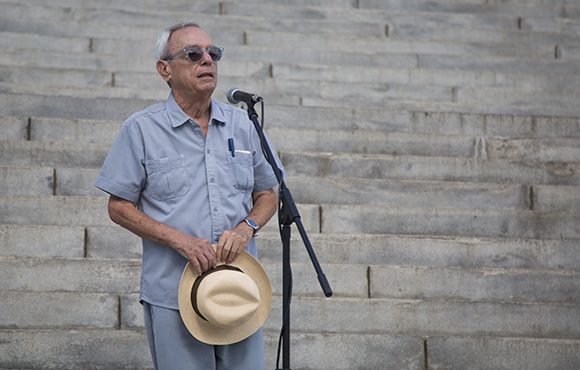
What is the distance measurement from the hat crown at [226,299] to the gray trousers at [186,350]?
0.49 feet

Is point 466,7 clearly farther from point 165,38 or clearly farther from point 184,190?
point 184,190

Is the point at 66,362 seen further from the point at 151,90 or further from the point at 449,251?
the point at 151,90

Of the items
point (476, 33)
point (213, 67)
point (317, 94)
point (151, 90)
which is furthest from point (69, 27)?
point (213, 67)

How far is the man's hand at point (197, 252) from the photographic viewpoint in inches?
170

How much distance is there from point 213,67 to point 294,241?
8.83 feet

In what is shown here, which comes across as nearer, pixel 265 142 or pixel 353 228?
pixel 265 142

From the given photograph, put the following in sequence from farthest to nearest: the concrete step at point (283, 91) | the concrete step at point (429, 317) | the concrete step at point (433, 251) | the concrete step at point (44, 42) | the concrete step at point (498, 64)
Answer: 1. the concrete step at point (498, 64)
2. the concrete step at point (44, 42)
3. the concrete step at point (283, 91)
4. the concrete step at point (433, 251)
5. the concrete step at point (429, 317)

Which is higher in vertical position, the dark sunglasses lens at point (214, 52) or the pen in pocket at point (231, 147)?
the dark sunglasses lens at point (214, 52)

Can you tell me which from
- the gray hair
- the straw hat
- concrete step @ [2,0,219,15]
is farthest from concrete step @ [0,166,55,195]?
concrete step @ [2,0,219,15]

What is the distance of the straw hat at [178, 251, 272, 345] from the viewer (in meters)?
4.27

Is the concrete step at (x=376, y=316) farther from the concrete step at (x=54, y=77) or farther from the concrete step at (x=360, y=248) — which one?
the concrete step at (x=54, y=77)

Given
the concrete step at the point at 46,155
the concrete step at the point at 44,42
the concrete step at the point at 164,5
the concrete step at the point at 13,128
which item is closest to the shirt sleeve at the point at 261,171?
the concrete step at the point at 46,155

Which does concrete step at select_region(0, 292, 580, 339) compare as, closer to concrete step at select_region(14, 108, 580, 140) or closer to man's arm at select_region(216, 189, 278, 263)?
man's arm at select_region(216, 189, 278, 263)

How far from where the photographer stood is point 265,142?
4578 mm
